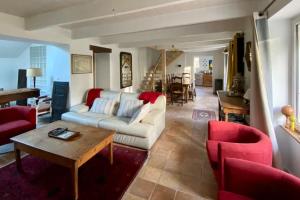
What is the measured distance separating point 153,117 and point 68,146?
163 centimetres

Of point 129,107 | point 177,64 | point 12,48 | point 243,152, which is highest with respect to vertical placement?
point 177,64

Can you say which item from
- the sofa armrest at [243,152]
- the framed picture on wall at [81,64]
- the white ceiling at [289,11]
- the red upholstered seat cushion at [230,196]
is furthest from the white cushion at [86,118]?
the white ceiling at [289,11]

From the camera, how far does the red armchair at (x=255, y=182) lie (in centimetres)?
128

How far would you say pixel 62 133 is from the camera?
2.53 meters

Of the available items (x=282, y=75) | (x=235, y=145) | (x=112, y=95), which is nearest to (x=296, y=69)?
(x=282, y=75)

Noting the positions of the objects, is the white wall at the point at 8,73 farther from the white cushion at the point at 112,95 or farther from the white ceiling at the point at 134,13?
the white cushion at the point at 112,95

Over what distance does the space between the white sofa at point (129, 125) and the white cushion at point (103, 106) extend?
0.10 meters

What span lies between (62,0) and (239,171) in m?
3.04

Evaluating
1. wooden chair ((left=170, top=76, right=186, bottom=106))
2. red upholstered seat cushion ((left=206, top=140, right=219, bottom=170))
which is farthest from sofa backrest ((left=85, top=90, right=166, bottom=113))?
wooden chair ((left=170, top=76, right=186, bottom=106))

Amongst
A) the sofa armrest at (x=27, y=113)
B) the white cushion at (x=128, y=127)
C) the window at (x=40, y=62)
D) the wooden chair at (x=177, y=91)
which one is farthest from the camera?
the wooden chair at (x=177, y=91)

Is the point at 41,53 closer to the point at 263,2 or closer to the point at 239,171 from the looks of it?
the point at 263,2

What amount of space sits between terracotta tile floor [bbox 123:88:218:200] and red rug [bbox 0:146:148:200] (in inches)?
7.0

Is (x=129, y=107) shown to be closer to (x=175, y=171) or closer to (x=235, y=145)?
(x=175, y=171)

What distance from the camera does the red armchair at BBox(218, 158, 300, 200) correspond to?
1.28 meters
